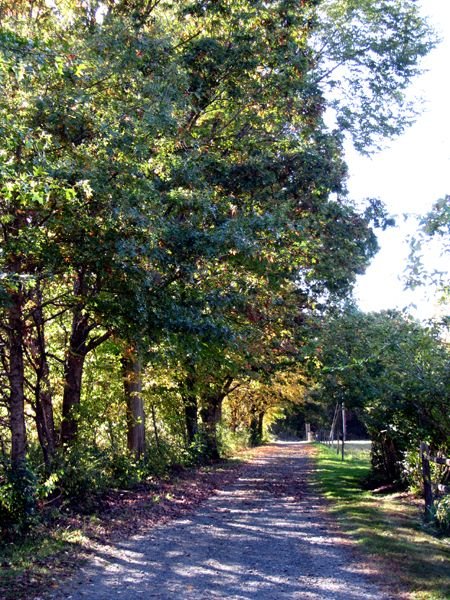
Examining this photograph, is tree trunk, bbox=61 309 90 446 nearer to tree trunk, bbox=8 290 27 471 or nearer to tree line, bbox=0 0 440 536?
tree line, bbox=0 0 440 536

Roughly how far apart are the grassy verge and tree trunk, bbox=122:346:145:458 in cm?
555

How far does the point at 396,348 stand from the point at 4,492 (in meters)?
6.89

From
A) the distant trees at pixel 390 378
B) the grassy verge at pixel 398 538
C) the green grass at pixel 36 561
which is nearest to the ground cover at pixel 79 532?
the green grass at pixel 36 561

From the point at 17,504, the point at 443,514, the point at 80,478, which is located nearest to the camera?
the point at 17,504

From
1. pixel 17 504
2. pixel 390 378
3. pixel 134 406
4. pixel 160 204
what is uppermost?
pixel 160 204

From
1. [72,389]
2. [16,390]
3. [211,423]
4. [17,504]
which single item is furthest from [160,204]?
[211,423]

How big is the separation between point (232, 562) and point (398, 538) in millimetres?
3073

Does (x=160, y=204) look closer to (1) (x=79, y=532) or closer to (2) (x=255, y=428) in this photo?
(1) (x=79, y=532)

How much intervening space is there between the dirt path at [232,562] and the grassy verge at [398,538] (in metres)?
0.39

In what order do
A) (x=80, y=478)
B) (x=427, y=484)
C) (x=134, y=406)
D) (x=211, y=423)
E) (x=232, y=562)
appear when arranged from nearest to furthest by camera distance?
(x=232, y=562) → (x=427, y=484) → (x=80, y=478) → (x=134, y=406) → (x=211, y=423)

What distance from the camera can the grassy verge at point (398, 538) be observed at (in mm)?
8375

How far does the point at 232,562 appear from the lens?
9.80 m

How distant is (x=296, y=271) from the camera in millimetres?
16766

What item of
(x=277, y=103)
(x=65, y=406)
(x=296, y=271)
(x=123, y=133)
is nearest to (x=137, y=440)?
(x=65, y=406)
